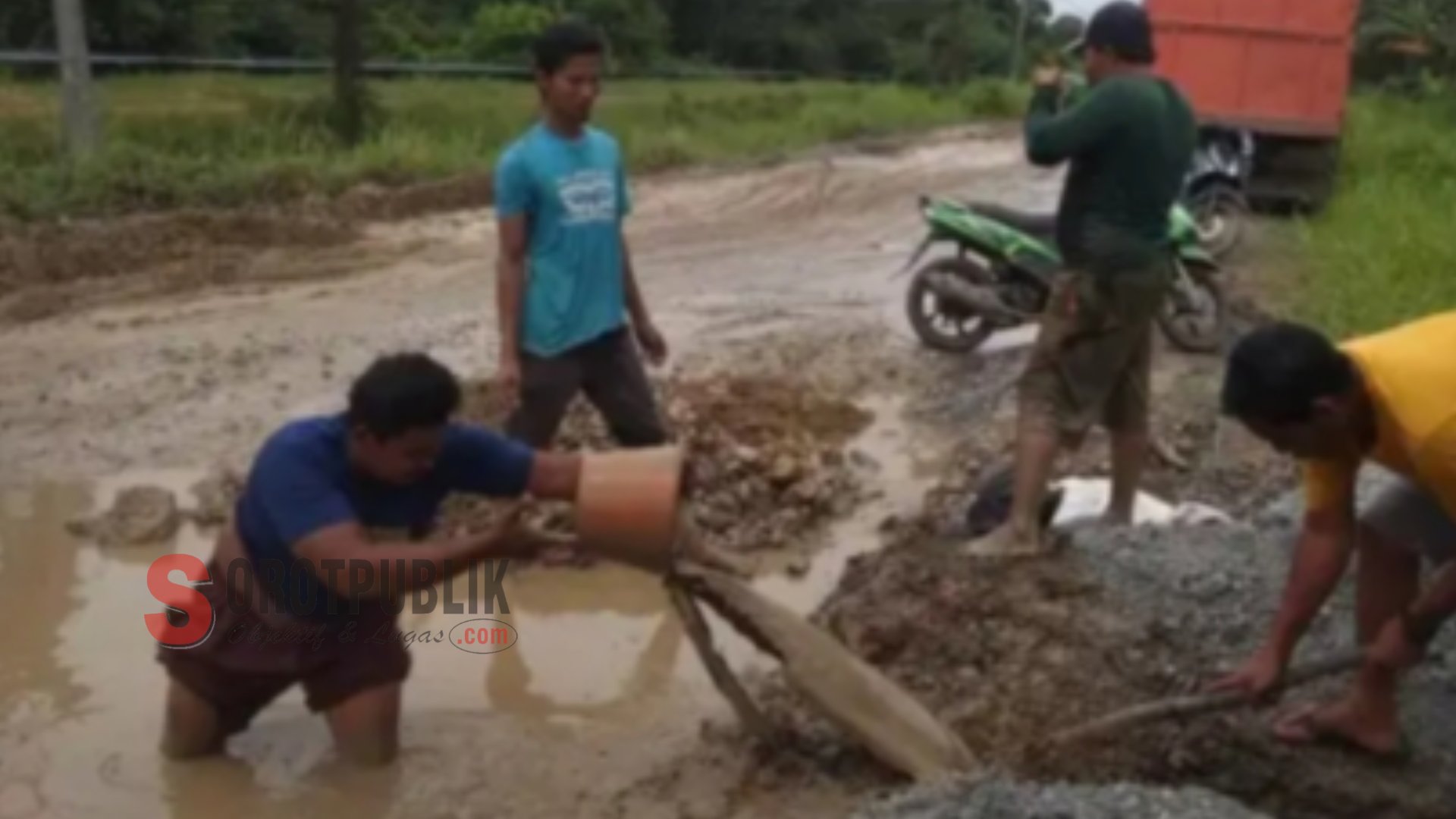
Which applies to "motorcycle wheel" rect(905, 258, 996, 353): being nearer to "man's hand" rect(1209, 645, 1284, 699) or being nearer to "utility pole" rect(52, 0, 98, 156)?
"man's hand" rect(1209, 645, 1284, 699)

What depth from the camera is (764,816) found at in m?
4.63

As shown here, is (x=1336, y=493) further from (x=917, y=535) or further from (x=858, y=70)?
(x=858, y=70)

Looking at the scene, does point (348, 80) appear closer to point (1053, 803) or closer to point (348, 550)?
point (348, 550)

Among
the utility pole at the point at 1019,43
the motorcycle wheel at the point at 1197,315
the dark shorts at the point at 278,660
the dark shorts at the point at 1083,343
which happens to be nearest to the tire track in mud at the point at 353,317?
the motorcycle wheel at the point at 1197,315

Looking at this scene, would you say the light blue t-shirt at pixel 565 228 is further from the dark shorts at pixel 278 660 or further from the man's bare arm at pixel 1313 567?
the man's bare arm at pixel 1313 567

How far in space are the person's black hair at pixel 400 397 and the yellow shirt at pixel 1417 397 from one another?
1.84 m

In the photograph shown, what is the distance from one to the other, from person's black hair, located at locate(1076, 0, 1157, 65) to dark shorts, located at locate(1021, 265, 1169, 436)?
610 mm

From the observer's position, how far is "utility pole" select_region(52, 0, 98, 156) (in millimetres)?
15430

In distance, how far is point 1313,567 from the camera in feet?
13.9

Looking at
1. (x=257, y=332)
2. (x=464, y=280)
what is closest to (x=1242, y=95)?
(x=464, y=280)

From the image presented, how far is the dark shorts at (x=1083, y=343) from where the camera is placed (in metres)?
5.80

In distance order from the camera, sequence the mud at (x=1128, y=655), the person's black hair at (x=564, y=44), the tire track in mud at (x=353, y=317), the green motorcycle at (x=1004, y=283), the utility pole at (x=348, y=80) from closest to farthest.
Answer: the mud at (x=1128, y=655) < the person's black hair at (x=564, y=44) < the tire track in mud at (x=353, y=317) < the green motorcycle at (x=1004, y=283) < the utility pole at (x=348, y=80)

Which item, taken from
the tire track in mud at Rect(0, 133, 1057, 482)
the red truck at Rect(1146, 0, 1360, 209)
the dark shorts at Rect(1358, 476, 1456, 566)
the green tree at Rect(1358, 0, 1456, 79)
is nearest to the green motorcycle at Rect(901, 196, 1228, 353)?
the tire track in mud at Rect(0, 133, 1057, 482)

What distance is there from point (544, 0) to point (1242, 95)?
25.6m
